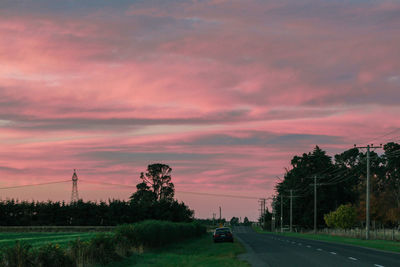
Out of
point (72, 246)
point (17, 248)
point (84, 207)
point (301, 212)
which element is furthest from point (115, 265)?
point (301, 212)

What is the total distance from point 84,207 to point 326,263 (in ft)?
305

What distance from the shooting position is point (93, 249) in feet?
82.0

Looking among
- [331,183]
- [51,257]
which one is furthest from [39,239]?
[331,183]

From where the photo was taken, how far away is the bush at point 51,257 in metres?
19.0

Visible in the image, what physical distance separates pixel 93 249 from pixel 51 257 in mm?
5497

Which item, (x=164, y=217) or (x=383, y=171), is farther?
(x=383, y=171)

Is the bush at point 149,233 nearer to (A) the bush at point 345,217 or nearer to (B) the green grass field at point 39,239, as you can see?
(B) the green grass field at point 39,239

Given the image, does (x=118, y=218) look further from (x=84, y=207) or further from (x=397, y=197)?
(x=397, y=197)

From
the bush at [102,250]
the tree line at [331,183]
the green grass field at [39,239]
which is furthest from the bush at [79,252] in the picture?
the tree line at [331,183]

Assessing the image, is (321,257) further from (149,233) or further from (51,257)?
(51,257)

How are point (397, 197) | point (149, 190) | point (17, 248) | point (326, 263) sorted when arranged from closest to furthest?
1. point (17, 248)
2. point (326, 263)
3. point (397, 197)
4. point (149, 190)

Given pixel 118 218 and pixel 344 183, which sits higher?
pixel 344 183

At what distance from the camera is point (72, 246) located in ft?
75.5

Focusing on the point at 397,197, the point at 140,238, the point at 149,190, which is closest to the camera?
the point at 140,238
